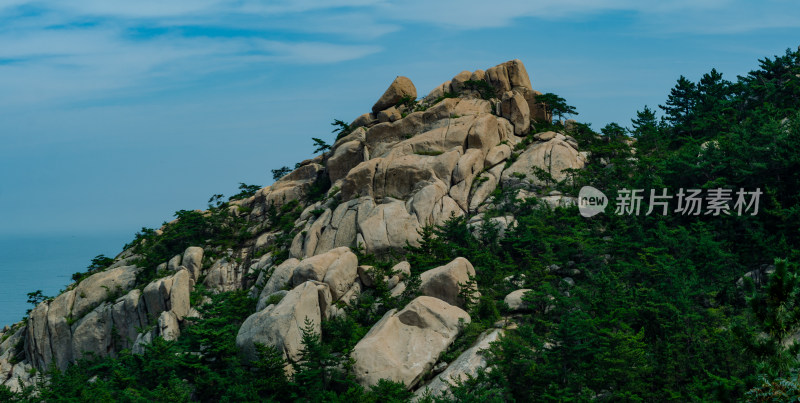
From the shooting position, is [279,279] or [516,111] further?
[516,111]

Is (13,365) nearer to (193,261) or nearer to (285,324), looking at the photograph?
(193,261)

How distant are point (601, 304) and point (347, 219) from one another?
60.9 ft

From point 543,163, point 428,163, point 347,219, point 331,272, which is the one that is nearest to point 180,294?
point 347,219

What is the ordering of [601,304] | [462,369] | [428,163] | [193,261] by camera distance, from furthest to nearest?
[193,261] < [428,163] < [601,304] < [462,369]

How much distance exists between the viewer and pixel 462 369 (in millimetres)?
27609

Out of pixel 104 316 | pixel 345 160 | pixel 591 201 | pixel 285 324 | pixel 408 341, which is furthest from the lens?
pixel 345 160

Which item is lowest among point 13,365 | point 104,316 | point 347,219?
point 13,365

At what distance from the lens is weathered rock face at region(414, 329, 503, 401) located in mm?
26938

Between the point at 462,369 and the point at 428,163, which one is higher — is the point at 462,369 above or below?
below

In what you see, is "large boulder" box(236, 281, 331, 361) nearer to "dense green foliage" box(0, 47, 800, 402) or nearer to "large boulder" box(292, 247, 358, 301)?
"dense green foliage" box(0, 47, 800, 402)

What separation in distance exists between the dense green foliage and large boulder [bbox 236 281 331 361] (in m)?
0.77

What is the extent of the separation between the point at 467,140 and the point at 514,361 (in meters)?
23.0

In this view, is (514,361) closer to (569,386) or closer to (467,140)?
(569,386)

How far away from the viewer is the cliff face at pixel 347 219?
36281mm
